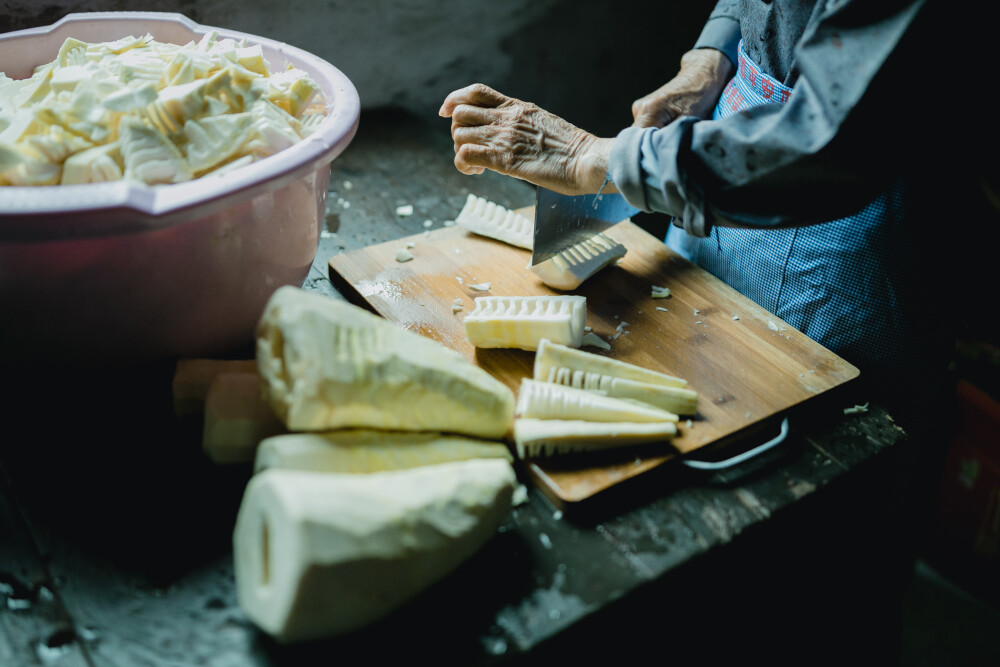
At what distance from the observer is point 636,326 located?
4.05 feet

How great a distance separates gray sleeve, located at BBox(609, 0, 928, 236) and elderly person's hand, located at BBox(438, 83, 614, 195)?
0.28 ft

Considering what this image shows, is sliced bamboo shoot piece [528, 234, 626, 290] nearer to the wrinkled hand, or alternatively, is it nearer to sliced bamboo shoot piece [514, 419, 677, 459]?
the wrinkled hand

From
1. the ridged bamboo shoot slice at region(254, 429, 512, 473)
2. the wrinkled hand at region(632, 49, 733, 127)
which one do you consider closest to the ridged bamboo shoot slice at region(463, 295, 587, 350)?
the ridged bamboo shoot slice at region(254, 429, 512, 473)

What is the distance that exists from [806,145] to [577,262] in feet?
1.53

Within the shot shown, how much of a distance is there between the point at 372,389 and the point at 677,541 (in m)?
0.43

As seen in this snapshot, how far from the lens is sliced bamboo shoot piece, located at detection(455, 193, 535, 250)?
4.67 feet

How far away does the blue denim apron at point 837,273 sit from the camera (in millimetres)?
1267

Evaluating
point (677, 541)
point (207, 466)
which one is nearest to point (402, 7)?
point (207, 466)

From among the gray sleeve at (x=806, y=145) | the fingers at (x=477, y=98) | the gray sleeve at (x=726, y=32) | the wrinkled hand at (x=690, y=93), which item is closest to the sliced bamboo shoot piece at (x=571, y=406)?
the gray sleeve at (x=806, y=145)

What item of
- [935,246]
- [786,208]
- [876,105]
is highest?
[876,105]

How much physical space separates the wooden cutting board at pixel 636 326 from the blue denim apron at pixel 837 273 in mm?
107

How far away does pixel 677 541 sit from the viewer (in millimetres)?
893

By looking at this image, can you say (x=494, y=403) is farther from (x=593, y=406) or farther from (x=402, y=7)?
(x=402, y=7)

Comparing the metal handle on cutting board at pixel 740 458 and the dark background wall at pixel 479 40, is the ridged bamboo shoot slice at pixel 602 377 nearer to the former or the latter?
the metal handle on cutting board at pixel 740 458
